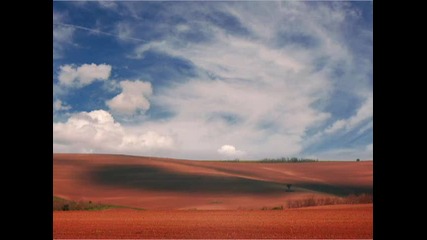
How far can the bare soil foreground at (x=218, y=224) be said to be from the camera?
39.3ft

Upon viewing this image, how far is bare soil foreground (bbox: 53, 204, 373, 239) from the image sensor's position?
1198cm

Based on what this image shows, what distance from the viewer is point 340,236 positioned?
39.2ft

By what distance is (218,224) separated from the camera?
563 inches
